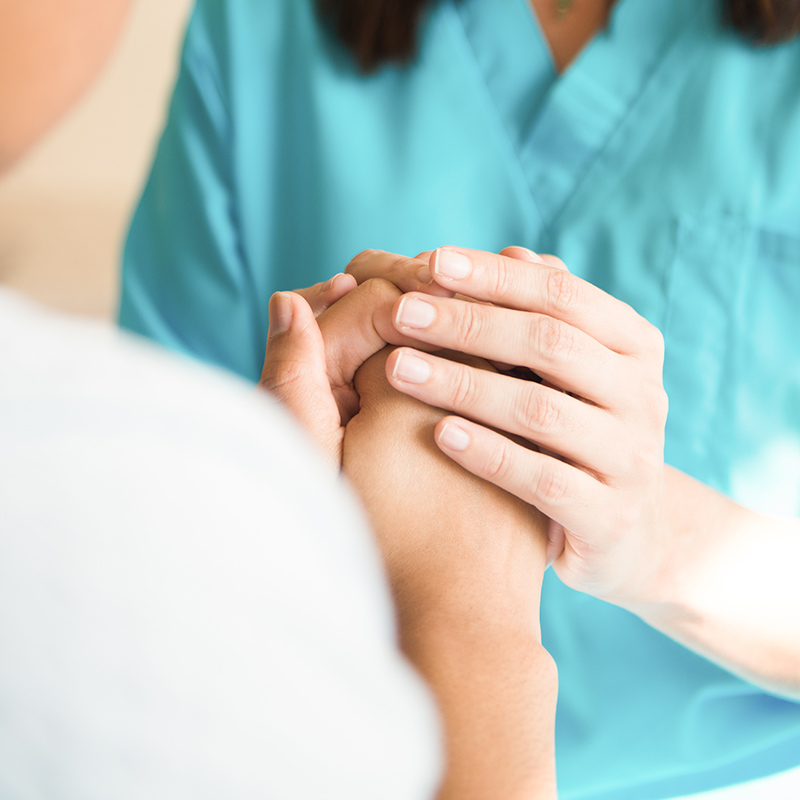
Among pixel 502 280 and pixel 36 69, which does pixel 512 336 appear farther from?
pixel 36 69

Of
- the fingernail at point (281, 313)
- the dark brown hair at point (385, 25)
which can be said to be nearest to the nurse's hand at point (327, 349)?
the fingernail at point (281, 313)

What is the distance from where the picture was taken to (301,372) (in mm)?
343

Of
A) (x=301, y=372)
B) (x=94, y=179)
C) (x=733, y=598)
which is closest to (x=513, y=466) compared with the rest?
(x=301, y=372)

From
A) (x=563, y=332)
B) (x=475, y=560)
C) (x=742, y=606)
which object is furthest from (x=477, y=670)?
(x=742, y=606)

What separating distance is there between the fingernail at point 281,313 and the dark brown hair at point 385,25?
0.81 ft

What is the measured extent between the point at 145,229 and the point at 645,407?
425 millimetres

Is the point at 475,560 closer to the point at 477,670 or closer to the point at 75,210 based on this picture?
the point at 477,670

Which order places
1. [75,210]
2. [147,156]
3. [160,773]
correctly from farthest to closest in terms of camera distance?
[147,156] < [75,210] < [160,773]

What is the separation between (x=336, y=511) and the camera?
0.56 ft

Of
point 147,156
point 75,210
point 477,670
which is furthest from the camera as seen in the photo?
point 147,156

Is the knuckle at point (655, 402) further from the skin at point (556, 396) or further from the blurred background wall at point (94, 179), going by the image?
the blurred background wall at point (94, 179)

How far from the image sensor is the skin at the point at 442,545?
0.81 ft

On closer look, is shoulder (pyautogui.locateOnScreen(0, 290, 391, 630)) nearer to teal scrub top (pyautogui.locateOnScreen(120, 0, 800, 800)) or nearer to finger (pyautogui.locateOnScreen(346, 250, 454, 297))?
finger (pyautogui.locateOnScreen(346, 250, 454, 297))

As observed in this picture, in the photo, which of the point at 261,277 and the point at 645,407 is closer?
the point at 645,407
